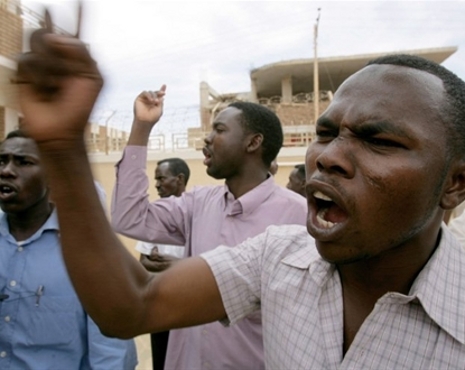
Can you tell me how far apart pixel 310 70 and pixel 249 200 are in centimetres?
1896

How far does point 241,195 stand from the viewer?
109 inches

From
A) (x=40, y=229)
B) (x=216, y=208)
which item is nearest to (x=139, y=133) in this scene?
(x=216, y=208)

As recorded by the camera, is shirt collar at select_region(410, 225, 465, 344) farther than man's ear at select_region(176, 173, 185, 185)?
No

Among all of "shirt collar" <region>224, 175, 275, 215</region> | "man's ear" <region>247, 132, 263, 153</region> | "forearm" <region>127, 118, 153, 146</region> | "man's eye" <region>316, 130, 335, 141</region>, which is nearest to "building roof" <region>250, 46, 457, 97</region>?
"man's ear" <region>247, 132, 263, 153</region>

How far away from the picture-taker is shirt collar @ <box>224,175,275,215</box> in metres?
2.61

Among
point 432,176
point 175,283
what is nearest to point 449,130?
point 432,176

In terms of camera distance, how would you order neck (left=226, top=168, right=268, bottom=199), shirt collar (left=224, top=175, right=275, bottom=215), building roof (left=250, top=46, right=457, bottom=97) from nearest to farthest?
shirt collar (left=224, top=175, right=275, bottom=215), neck (left=226, top=168, right=268, bottom=199), building roof (left=250, top=46, right=457, bottom=97)

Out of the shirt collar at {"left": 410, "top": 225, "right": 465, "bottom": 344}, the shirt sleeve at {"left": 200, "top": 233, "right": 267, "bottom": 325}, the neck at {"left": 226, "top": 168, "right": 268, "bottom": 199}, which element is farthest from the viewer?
the neck at {"left": 226, "top": 168, "right": 268, "bottom": 199}

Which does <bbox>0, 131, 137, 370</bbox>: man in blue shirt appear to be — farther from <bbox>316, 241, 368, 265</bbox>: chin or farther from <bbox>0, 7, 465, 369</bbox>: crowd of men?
<bbox>316, 241, 368, 265</bbox>: chin

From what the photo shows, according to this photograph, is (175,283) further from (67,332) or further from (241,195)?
(241,195)

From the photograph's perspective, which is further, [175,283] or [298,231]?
[298,231]

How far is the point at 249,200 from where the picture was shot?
262 cm

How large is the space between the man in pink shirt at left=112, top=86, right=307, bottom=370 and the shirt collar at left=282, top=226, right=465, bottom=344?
1.14 metres

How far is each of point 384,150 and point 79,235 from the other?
2.45 feet
